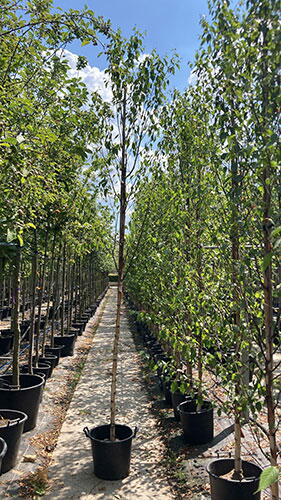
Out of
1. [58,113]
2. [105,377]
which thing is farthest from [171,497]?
[105,377]

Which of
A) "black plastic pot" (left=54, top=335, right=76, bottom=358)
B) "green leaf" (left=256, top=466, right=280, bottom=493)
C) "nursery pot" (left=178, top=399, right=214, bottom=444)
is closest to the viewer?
"green leaf" (left=256, top=466, right=280, bottom=493)

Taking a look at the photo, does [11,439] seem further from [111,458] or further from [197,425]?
[197,425]

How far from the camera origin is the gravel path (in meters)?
3.80

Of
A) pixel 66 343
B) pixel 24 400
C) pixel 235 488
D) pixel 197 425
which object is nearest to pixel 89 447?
pixel 24 400

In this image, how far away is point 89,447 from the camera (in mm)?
4785

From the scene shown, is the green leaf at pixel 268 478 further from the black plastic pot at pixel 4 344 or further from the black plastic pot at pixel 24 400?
the black plastic pot at pixel 4 344

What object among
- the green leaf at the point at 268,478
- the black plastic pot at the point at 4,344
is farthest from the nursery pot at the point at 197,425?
the black plastic pot at the point at 4,344

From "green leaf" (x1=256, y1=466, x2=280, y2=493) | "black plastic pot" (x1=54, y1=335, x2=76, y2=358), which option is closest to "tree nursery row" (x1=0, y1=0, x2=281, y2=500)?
"green leaf" (x1=256, y1=466, x2=280, y2=493)

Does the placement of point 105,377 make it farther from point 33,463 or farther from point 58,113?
point 58,113

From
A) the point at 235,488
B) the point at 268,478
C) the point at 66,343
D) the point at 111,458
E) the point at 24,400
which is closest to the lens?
the point at 268,478

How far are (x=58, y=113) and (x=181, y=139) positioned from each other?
5.91ft

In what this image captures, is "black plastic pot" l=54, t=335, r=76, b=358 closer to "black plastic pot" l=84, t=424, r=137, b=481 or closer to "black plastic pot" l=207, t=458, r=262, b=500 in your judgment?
"black plastic pot" l=84, t=424, r=137, b=481

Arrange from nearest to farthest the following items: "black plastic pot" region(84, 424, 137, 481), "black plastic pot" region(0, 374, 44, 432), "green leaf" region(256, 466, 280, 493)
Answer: "green leaf" region(256, 466, 280, 493) < "black plastic pot" region(84, 424, 137, 481) < "black plastic pot" region(0, 374, 44, 432)

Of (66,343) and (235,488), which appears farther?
(66,343)
